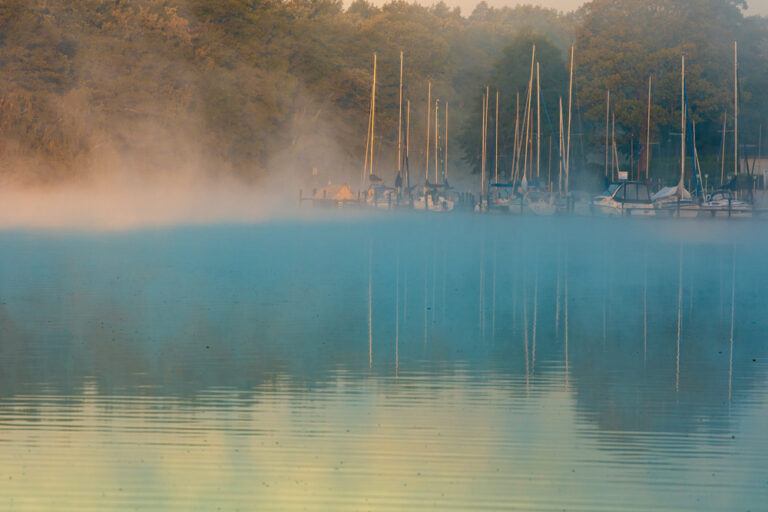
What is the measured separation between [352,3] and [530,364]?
118023mm

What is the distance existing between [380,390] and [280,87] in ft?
252

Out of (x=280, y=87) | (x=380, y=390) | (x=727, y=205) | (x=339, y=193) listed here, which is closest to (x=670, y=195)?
(x=727, y=205)

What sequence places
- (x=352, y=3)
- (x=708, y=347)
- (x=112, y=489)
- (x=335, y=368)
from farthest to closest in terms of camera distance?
(x=352, y=3) → (x=708, y=347) → (x=335, y=368) → (x=112, y=489)

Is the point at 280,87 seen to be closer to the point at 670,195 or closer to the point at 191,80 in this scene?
the point at 191,80

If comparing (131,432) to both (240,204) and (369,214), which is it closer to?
(369,214)

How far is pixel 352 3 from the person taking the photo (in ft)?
420

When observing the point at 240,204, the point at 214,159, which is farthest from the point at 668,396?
the point at 214,159

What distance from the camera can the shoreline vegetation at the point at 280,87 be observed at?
250ft

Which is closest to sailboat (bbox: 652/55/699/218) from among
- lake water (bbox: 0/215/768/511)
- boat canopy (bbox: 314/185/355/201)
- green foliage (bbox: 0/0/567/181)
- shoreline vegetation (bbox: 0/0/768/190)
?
shoreline vegetation (bbox: 0/0/768/190)

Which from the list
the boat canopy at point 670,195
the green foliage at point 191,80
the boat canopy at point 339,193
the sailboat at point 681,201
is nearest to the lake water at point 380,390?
the sailboat at point 681,201

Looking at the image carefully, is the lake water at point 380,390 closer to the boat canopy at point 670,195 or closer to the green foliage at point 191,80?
the boat canopy at point 670,195

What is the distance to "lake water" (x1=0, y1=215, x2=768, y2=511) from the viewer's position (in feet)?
27.0

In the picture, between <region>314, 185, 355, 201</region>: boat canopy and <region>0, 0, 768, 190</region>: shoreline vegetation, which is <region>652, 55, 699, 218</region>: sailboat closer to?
<region>0, 0, 768, 190</region>: shoreline vegetation

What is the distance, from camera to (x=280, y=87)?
86.9 metres
